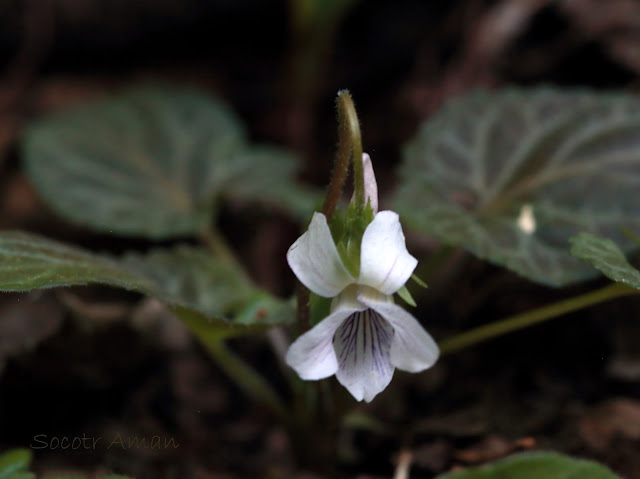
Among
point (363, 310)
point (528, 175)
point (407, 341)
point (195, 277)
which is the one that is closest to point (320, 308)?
point (363, 310)

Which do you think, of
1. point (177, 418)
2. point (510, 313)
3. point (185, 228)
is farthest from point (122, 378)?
point (510, 313)

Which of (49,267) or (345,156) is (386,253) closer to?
(345,156)

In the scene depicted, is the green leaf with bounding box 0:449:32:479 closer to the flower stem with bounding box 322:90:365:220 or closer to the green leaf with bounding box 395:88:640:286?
the flower stem with bounding box 322:90:365:220

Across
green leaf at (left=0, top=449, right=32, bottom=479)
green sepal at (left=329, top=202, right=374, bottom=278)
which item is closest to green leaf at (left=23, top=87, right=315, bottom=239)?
green leaf at (left=0, top=449, right=32, bottom=479)

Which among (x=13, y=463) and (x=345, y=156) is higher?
(x=345, y=156)

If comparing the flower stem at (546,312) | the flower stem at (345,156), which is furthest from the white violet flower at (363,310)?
the flower stem at (546,312)

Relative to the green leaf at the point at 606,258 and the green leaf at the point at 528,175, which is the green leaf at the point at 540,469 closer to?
the green leaf at the point at 606,258
